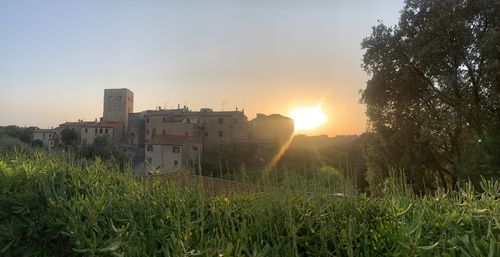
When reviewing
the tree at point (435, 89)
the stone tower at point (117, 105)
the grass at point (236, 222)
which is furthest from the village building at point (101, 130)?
the grass at point (236, 222)

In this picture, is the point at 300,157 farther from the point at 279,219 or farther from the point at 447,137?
the point at 279,219

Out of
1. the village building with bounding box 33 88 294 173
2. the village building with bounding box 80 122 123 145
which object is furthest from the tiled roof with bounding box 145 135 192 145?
the village building with bounding box 80 122 123 145

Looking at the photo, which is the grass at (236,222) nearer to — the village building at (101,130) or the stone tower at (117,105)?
the village building at (101,130)

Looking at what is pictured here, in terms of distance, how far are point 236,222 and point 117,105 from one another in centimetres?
6682

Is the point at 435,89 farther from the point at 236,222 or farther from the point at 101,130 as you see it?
the point at 101,130

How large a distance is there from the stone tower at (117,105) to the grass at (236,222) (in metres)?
63.5

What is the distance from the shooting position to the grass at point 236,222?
6.10 ft

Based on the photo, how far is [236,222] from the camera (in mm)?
2555

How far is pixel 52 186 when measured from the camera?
3523 mm

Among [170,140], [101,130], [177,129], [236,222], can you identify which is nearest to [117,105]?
[101,130]

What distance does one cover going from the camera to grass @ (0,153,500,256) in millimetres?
1858

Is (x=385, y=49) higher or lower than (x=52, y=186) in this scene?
higher

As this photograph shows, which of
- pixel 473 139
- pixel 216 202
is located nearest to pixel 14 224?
pixel 216 202

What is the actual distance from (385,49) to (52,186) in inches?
558
